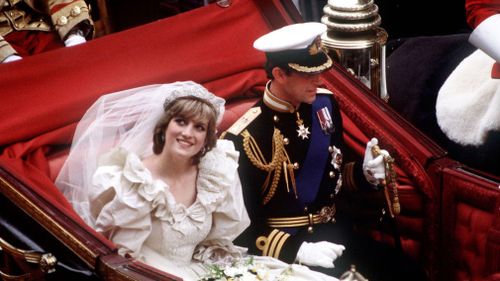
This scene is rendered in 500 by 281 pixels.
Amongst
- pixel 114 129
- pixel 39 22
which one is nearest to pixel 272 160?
pixel 114 129

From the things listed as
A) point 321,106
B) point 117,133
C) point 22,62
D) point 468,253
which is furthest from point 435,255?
point 22,62

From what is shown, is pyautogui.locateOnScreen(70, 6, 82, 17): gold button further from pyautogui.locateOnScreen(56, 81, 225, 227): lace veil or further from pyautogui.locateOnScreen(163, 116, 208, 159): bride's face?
pyautogui.locateOnScreen(163, 116, 208, 159): bride's face

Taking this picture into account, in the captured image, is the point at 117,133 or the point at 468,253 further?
the point at 468,253

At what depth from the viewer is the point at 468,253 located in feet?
8.34

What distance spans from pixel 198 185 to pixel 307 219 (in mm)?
381

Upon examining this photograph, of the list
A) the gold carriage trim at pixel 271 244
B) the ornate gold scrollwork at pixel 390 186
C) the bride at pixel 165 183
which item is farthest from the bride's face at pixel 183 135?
the ornate gold scrollwork at pixel 390 186

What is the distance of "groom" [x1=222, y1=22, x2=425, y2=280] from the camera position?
221 cm

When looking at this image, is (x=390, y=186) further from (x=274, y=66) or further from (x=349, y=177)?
(x=274, y=66)

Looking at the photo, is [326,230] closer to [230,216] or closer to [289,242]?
[289,242]

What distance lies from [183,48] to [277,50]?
1.40 ft

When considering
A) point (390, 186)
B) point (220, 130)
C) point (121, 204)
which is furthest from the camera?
point (390, 186)

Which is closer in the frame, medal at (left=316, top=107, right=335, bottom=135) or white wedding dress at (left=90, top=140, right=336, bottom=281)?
white wedding dress at (left=90, top=140, right=336, bottom=281)

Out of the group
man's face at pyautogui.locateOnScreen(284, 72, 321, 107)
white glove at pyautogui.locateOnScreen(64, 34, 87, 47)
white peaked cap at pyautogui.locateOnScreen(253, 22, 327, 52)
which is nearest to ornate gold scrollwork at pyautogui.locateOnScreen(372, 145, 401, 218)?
man's face at pyautogui.locateOnScreen(284, 72, 321, 107)

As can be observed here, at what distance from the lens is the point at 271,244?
223 cm
